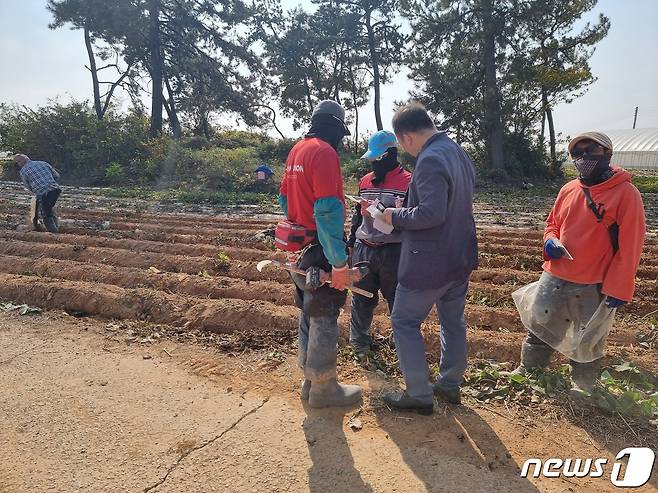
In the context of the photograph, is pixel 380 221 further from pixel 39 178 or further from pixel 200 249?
pixel 39 178

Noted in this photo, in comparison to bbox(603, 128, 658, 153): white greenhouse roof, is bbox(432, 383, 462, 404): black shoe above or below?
below

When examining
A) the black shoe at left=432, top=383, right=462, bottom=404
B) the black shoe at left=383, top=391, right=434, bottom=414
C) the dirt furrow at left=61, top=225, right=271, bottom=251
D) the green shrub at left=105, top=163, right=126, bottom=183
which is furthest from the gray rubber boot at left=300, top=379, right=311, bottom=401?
the green shrub at left=105, top=163, right=126, bottom=183

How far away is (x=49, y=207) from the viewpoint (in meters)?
8.16

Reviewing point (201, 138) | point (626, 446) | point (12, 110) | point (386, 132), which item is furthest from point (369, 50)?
point (626, 446)

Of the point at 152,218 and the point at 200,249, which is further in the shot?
the point at 152,218

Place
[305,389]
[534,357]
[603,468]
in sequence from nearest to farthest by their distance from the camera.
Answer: [603,468] → [305,389] → [534,357]

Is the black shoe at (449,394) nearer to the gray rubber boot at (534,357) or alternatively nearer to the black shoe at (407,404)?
the black shoe at (407,404)

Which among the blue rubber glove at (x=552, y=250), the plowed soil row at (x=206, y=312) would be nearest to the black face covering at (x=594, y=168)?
the blue rubber glove at (x=552, y=250)

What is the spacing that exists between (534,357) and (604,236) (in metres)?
0.96

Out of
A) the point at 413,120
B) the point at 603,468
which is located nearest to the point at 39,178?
the point at 413,120

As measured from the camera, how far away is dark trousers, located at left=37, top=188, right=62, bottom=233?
8.05 meters

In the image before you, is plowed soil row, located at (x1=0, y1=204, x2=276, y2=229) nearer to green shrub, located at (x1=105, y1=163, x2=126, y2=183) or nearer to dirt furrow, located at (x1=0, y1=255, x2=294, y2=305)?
→ dirt furrow, located at (x1=0, y1=255, x2=294, y2=305)

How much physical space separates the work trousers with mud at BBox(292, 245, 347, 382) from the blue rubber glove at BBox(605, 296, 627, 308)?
1518mm

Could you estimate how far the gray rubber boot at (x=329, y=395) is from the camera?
2.85 meters
